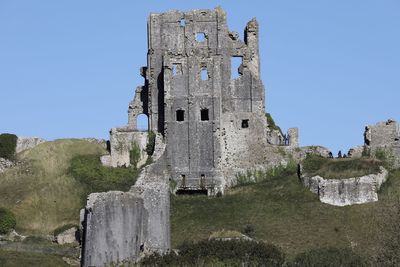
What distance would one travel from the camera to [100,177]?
3600 inches

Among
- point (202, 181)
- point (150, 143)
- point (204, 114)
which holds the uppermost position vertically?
point (204, 114)

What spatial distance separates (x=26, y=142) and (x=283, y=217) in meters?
19.9

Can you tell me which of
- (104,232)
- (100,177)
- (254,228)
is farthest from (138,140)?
(104,232)

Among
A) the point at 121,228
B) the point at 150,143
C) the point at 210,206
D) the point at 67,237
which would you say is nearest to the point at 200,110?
the point at 150,143

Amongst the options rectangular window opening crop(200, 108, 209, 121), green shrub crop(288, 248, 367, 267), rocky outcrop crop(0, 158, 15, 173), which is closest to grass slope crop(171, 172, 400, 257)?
green shrub crop(288, 248, 367, 267)

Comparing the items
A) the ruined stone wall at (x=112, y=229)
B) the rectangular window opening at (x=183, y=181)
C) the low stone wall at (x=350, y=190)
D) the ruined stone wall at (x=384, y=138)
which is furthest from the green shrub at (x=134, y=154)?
the ruined stone wall at (x=112, y=229)

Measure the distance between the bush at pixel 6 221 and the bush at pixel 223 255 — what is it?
42.5ft

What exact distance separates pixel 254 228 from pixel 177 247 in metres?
5.95

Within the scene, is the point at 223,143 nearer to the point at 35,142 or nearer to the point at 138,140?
the point at 138,140

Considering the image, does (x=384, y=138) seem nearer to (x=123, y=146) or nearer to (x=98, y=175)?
(x=123, y=146)

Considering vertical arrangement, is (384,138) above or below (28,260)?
above

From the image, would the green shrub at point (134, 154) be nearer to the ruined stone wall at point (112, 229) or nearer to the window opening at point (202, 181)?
the window opening at point (202, 181)

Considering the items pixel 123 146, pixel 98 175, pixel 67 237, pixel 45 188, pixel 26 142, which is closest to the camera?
pixel 67 237

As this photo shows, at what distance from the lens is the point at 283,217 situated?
85.1m
